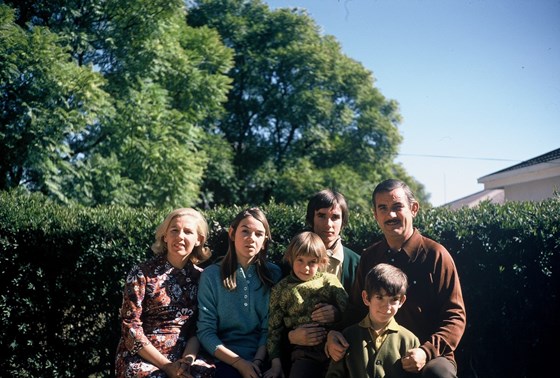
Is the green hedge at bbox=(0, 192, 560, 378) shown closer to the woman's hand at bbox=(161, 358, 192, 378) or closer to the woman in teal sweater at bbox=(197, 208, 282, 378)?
the woman in teal sweater at bbox=(197, 208, 282, 378)

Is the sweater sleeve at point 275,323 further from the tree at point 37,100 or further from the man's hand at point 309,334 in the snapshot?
the tree at point 37,100

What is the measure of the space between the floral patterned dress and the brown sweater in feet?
4.34

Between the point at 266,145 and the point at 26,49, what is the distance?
16.4 m

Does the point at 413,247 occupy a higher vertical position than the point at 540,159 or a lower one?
lower

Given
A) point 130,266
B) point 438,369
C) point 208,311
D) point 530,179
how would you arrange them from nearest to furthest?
point 438,369, point 208,311, point 130,266, point 530,179

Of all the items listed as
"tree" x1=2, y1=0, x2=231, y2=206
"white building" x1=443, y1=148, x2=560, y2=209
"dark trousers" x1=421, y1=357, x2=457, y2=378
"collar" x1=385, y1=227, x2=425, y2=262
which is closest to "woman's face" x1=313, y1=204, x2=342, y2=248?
"collar" x1=385, y1=227, x2=425, y2=262

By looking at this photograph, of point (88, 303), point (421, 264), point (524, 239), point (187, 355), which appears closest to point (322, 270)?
point (421, 264)

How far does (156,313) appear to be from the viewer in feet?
12.9

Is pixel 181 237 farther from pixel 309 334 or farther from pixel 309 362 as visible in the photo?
pixel 309 362

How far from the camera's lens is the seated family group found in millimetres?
3275

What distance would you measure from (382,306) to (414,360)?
1.24 ft

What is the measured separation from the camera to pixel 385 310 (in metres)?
3.21

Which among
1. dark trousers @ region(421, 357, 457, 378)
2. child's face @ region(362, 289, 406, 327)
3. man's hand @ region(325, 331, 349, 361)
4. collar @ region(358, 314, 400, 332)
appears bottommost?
dark trousers @ region(421, 357, 457, 378)

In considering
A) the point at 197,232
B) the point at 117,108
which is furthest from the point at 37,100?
the point at 197,232
